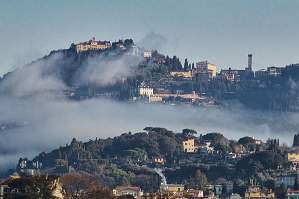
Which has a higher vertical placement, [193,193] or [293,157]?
[293,157]

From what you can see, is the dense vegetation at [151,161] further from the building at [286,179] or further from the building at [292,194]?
the building at [292,194]

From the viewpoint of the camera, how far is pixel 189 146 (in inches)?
7500

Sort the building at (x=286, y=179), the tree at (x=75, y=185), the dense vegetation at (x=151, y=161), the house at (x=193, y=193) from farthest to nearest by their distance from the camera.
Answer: the dense vegetation at (x=151, y=161), the building at (x=286, y=179), the house at (x=193, y=193), the tree at (x=75, y=185)

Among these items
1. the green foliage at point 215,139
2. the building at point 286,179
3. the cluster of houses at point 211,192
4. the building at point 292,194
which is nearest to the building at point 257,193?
the cluster of houses at point 211,192

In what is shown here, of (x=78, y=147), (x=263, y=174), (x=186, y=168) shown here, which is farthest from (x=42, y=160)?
(x=263, y=174)

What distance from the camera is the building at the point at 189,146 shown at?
188450 mm

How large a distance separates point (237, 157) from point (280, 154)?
639cm

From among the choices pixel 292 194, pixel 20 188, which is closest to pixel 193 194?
pixel 292 194

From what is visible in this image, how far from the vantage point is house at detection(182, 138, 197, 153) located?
18826 cm

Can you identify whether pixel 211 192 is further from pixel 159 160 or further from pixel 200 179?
pixel 159 160

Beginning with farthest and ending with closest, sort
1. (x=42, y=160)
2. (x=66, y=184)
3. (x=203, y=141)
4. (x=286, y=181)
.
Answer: (x=203, y=141) → (x=42, y=160) → (x=286, y=181) → (x=66, y=184)

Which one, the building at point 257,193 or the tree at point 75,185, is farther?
the building at point 257,193

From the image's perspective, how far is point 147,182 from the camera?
153125 millimetres

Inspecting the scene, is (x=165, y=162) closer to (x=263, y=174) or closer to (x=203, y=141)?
(x=203, y=141)
